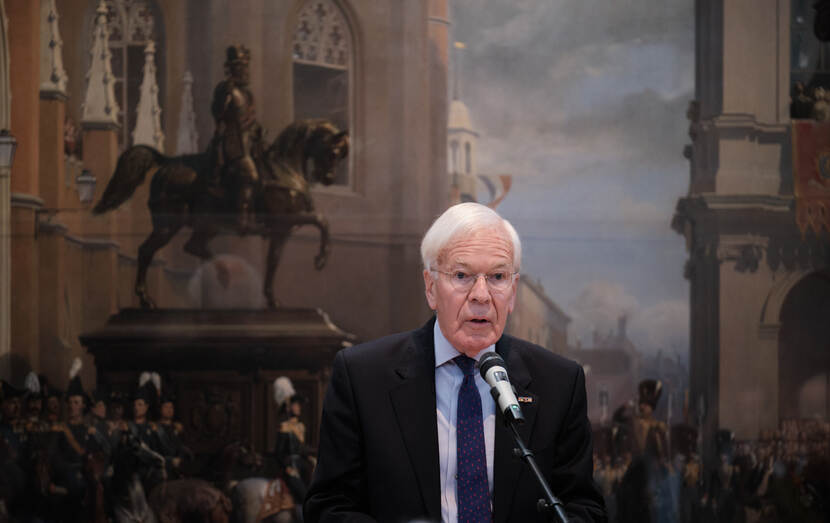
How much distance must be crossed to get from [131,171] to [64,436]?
231 cm

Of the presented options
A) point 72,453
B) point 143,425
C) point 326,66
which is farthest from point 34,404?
point 326,66

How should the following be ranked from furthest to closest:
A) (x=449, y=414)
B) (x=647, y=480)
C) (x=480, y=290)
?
(x=647, y=480) → (x=449, y=414) → (x=480, y=290)

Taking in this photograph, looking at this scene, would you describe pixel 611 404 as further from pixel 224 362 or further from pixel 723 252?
pixel 224 362

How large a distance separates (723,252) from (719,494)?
206 cm

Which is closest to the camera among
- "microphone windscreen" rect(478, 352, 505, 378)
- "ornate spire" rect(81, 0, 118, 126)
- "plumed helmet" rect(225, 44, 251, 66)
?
"microphone windscreen" rect(478, 352, 505, 378)

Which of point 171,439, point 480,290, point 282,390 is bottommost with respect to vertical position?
point 171,439

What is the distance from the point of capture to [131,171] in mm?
9406

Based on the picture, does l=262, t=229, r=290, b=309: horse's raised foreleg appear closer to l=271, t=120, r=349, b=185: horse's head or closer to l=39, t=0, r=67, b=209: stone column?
l=271, t=120, r=349, b=185: horse's head

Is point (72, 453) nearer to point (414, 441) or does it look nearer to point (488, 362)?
point (414, 441)

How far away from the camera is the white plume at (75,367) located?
9.27m

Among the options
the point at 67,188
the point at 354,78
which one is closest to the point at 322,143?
the point at 354,78

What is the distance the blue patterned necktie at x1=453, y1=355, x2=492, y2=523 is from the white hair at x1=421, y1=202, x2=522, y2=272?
336mm

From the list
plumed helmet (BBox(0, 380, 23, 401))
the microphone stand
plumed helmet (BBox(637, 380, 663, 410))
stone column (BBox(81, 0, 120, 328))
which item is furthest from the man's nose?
plumed helmet (BBox(0, 380, 23, 401))

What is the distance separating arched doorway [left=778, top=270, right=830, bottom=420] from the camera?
9.42 meters
